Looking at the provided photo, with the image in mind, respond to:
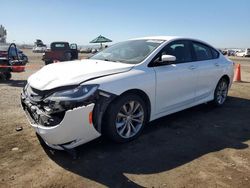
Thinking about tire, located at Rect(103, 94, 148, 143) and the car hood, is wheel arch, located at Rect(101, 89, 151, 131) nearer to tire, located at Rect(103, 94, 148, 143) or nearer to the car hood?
tire, located at Rect(103, 94, 148, 143)

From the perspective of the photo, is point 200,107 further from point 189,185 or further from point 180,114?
point 189,185

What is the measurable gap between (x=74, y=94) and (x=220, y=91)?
4.27 metres

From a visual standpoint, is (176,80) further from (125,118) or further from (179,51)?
(125,118)

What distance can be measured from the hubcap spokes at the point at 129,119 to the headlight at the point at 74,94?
0.66 metres

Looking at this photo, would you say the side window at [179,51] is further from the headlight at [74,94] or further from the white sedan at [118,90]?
the headlight at [74,94]

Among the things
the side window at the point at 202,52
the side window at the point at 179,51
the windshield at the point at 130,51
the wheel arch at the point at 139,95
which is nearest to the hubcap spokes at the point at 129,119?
the wheel arch at the point at 139,95

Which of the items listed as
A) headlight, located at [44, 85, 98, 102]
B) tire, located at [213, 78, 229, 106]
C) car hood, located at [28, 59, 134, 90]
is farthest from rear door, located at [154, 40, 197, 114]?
headlight, located at [44, 85, 98, 102]

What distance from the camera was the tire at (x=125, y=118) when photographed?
4.10 m

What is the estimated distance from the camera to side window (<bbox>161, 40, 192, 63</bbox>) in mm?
5304

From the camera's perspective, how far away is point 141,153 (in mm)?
4148

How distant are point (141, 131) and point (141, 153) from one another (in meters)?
0.62

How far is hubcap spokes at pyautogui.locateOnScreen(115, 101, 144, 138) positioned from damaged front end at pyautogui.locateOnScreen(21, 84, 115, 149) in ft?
1.35

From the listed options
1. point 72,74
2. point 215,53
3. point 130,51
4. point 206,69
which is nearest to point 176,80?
point 130,51

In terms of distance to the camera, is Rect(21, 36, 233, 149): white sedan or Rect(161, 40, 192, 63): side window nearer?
Rect(21, 36, 233, 149): white sedan
